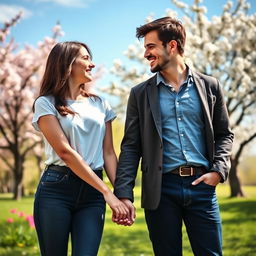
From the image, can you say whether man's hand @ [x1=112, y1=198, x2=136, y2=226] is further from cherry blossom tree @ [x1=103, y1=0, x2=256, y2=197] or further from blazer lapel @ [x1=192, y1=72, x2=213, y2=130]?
cherry blossom tree @ [x1=103, y1=0, x2=256, y2=197]

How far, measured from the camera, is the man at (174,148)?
8.56ft

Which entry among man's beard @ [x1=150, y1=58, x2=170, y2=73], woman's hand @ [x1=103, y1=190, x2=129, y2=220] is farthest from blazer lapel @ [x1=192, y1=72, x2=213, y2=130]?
woman's hand @ [x1=103, y1=190, x2=129, y2=220]

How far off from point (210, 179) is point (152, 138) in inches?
15.1

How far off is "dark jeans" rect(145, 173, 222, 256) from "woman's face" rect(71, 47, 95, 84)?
74 cm

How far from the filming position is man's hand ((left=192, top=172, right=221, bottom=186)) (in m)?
2.59

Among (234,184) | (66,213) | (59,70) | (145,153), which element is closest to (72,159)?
(66,213)

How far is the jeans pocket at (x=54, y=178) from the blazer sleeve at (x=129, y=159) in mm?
307

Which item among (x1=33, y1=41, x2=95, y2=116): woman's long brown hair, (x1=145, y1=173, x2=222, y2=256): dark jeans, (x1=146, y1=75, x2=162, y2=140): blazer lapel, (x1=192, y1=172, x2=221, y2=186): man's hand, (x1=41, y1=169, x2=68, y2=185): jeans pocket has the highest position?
(x1=33, y1=41, x2=95, y2=116): woman's long brown hair

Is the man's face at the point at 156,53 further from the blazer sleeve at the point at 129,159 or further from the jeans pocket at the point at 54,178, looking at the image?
the jeans pocket at the point at 54,178

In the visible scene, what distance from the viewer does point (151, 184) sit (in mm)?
2631

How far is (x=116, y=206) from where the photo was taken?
105 inches

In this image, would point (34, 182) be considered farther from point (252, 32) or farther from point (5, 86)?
point (252, 32)

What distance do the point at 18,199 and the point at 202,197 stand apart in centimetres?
1390

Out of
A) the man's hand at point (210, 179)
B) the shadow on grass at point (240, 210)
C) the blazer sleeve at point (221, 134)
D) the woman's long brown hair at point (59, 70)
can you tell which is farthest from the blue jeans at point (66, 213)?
the shadow on grass at point (240, 210)
